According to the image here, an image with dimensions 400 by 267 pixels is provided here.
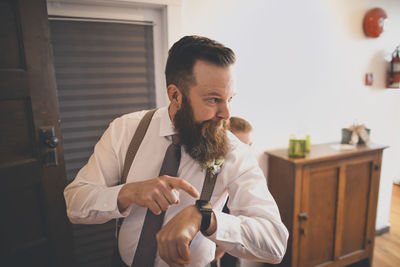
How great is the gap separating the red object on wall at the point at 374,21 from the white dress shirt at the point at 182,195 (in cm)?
233

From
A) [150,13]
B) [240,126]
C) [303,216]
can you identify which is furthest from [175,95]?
[303,216]

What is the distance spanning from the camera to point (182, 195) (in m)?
1.09

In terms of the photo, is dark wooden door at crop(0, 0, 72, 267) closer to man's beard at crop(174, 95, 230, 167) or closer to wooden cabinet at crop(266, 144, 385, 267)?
man's beard at crop(174, 95, 230, 167)

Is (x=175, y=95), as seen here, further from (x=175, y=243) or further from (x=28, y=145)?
(x=28, y=145)

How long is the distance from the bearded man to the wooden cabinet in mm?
1188

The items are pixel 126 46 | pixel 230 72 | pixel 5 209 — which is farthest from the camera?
pixel 126 46

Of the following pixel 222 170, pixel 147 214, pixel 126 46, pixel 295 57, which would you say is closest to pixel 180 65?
pixel 222 170

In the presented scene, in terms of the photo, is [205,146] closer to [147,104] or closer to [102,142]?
[102,142]

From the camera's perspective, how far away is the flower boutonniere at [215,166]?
105 cm

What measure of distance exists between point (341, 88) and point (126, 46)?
2124 millimetres

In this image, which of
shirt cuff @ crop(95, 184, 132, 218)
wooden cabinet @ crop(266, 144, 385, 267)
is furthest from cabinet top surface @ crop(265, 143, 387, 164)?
shirt cuff @ crop(95, 184, 132, 218)

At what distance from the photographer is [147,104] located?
2.05 metres

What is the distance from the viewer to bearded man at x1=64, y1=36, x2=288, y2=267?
0.88m

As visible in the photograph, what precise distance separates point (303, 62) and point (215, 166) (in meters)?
1.83
